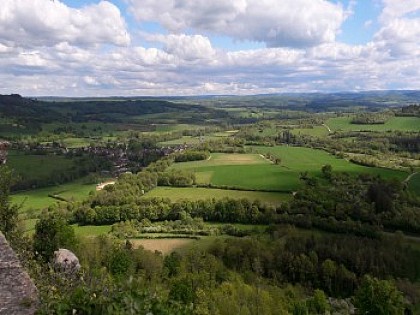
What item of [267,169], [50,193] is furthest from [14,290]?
[267,169]

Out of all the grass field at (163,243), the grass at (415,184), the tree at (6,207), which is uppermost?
the tree at (6,207)

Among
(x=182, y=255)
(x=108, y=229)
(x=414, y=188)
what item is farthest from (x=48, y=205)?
(x=414, y=188)

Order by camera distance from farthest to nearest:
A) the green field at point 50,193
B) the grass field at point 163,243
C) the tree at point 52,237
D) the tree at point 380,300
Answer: the green field at point 50,193
the grass field at point 163,243
the tree at point 380,300
the tree at point 52,237

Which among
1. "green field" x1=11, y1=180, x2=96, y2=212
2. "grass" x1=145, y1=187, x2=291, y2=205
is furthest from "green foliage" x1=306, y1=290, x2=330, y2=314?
"green field" x1=11, y1=180, x2=96, y2=212

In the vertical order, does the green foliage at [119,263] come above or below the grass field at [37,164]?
above

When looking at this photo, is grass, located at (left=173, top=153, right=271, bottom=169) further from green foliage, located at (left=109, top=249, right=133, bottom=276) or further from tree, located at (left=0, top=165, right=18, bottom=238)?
tree, located at (left=0, top=165, right=18, bottom=238)

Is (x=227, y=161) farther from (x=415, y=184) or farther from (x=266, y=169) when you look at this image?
→ (x=415, y=184)

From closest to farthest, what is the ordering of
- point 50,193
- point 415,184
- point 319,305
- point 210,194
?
point 319,305, point 415,184, point 210,194, point 50,193

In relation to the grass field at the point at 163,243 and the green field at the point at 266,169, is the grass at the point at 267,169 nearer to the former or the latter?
the green field at the point at 266,169

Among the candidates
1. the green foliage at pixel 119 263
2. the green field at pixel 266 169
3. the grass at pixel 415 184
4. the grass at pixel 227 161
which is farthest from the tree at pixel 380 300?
the grass at pixel 227 161
